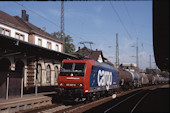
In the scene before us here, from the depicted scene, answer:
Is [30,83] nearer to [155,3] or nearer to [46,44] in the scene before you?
[46,44]

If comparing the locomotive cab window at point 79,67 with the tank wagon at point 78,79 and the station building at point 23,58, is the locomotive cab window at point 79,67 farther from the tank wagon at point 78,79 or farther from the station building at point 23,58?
the station building at point 23,58

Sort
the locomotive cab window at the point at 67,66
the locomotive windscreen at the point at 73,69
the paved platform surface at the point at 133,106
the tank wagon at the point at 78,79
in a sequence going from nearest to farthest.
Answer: the paved platform surface at the point at 133,106 → the tank wagon at the point at 78,79 → the locomotive windscreen at the point at 73,69 → the locomotive cab window at the point at 67,66

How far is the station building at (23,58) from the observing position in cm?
1385

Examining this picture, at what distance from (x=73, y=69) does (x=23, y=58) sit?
8.23 metres

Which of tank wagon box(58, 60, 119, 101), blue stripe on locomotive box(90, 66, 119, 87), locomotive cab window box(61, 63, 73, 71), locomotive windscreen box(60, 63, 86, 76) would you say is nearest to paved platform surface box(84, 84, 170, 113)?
tank wagon box(58, 60, 119, 101)

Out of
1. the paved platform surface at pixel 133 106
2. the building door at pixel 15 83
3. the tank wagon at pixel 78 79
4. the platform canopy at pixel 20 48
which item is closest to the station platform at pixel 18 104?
the building door at pixel 15 83

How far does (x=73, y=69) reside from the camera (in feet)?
50.5

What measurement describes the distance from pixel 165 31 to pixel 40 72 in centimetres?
1953

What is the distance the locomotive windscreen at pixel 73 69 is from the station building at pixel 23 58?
2.07m

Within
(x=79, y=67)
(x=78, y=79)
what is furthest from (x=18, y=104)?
(x=79, y=67)

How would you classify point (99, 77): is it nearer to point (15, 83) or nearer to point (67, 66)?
point (67, 66)

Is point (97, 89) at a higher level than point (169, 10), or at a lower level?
lower

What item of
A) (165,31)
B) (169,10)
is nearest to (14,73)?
(165,31)

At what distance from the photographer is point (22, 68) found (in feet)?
72.5
